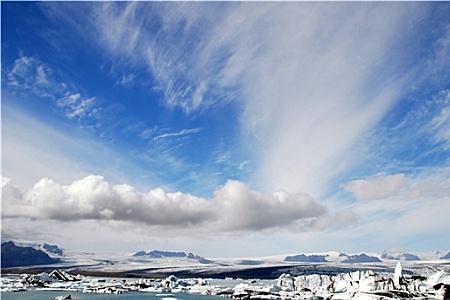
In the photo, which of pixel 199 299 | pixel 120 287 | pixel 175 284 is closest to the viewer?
pixel 199 299

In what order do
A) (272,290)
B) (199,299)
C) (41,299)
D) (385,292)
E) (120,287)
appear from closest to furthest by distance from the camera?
(385,292)
(41,299)
(199,299)
(272,290)
(120,287)

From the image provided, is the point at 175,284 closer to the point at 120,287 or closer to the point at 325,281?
the point at 120,287

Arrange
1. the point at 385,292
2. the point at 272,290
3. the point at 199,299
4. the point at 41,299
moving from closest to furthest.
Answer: the point at 385,292, the point at 41,299, the point at 199,299, the point at 272,290

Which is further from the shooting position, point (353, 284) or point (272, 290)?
point (272, 290)

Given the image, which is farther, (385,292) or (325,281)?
(325,281)

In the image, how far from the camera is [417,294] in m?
57.4

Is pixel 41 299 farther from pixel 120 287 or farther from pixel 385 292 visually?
pixel 385 292

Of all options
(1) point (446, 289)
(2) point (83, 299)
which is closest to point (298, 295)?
(1) point (446, 289)

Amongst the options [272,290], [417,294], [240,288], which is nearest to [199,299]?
[240,288]

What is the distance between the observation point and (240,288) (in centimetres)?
7256

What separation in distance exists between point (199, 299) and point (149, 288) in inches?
986

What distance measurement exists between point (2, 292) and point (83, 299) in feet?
72.9

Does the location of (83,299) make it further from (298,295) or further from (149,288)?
(298,295)

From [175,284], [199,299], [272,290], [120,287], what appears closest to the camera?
[199,299]
